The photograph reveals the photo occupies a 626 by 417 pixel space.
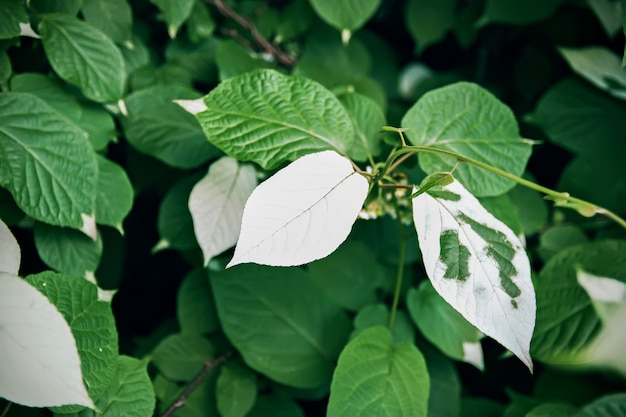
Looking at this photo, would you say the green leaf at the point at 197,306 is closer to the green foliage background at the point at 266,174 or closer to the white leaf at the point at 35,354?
the green foliage background at the point at 266,174

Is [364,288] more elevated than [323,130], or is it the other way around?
[323,130]

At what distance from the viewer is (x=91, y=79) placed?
0.73m

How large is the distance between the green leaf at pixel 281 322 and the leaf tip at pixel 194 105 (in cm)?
28

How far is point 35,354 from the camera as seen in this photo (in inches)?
18.5

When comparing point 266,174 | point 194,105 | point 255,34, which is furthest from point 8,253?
point 255,34

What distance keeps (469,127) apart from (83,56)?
54cm

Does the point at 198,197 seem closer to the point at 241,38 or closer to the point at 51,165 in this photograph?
the point at 51,165

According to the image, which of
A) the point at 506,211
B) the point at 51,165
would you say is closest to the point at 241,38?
the point at 51,165

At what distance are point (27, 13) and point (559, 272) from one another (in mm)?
810

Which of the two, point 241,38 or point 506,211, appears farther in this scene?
point 241,38

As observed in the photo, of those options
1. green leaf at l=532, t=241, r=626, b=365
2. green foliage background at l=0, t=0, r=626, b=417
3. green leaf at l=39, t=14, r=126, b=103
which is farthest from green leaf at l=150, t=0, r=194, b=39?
green leaf at l=532, t=241, r=626, b=365

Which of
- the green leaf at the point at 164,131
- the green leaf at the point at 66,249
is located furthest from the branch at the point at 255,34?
the green leaf at the point at 66,249

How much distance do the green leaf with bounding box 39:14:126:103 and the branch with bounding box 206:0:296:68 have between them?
264 millimetres

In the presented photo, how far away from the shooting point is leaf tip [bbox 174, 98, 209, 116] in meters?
0.60
